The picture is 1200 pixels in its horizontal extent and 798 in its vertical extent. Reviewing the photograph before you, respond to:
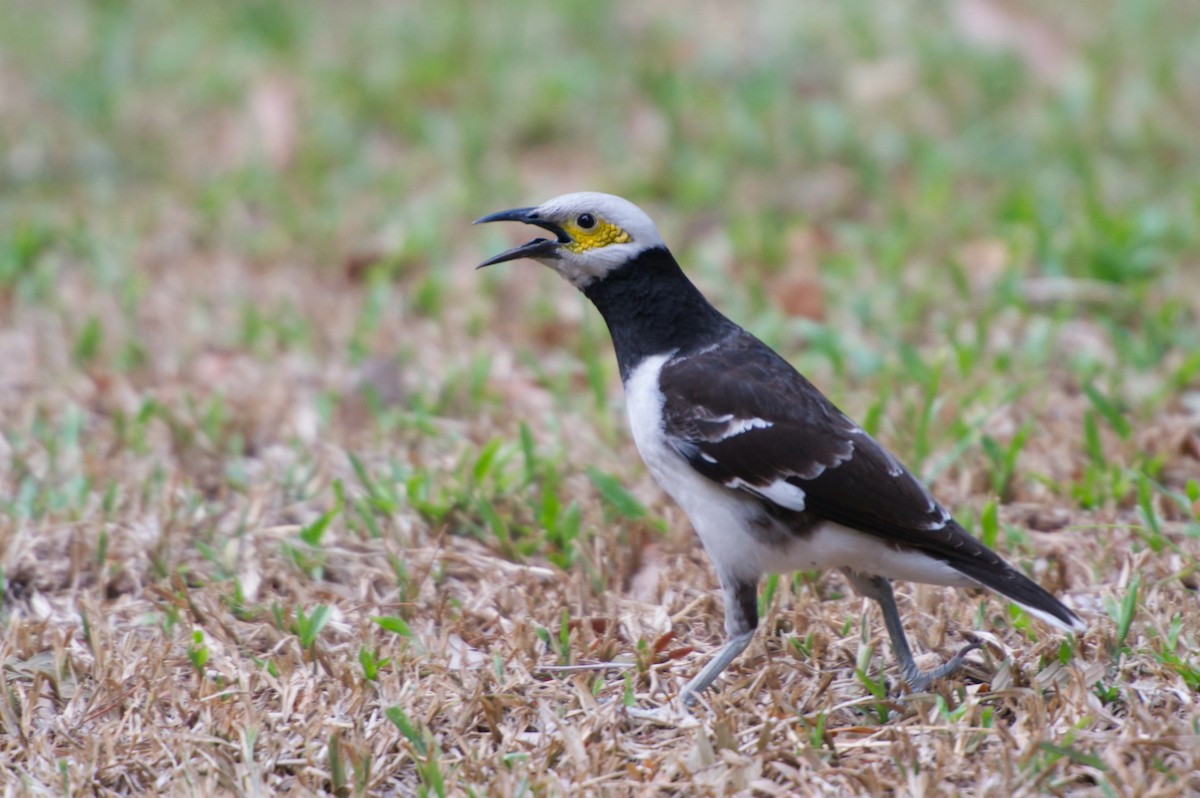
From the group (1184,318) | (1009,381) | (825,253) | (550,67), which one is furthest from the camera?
(550,67)

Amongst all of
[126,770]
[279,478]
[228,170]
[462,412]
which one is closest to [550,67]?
[228,170]

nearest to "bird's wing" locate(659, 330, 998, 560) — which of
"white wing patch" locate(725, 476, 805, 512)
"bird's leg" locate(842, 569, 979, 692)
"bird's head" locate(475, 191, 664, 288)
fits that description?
"white wing patch" locate(725, 476, 805, 512)

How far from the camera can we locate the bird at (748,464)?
3.64 m

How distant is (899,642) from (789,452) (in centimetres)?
57

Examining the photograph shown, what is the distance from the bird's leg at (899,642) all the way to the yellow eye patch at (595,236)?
3.69ft

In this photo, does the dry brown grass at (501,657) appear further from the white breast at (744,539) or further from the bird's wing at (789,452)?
the bird's wing at (789,452)

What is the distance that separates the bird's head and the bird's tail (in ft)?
4.16

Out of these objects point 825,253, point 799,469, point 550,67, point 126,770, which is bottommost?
point 126,770

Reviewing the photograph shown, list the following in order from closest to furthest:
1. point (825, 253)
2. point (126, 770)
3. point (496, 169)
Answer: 1. point (126, 770)
2. point (825, 253)
3. point (496, 169)

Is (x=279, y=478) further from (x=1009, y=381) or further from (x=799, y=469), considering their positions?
(x=1009, y=381)

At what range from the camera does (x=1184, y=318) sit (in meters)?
5.87

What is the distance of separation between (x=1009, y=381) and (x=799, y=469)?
2.03 metres

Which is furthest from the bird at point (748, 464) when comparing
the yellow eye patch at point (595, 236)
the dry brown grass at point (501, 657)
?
the dry brown grass at point (501, 657)

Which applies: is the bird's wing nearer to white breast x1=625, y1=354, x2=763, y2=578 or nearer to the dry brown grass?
white breast x1=625, y1=354, x2=763, y2=578
